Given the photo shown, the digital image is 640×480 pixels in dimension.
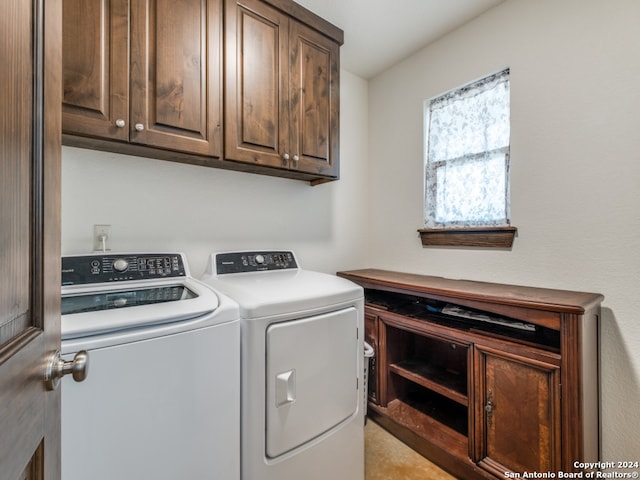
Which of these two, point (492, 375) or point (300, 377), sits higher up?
point (300, 377)

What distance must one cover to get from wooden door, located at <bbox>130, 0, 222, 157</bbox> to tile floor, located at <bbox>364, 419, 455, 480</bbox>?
6.18 ft

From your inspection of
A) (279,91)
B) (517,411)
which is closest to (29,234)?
(279,91)

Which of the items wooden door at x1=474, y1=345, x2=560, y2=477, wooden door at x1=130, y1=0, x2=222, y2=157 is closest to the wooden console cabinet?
wooden door at x1=474, y1=345, x2=560, y2=477

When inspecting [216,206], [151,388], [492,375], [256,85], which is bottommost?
[492,375]

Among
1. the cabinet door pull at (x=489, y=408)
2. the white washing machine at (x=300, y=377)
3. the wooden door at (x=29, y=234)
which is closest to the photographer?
the wooden door at (x=29, y=234)

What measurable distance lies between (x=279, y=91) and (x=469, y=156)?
129cm

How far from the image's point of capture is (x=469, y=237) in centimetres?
200

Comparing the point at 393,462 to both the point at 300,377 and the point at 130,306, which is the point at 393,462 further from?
the point at 130,306

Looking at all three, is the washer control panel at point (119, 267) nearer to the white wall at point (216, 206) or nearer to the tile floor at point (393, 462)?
the white wall at point (216, 206)

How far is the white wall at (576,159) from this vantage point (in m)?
1.44

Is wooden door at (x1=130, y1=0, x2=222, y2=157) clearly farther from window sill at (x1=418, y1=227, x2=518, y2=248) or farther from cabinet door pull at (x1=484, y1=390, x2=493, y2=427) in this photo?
cabinet door pull at (x1=484, y1=390, x2=493, y2=427)

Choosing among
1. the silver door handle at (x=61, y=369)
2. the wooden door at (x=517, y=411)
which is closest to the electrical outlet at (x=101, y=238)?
the silver door handle at (x=61, y=369)

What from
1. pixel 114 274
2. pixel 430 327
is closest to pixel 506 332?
pixel 430 327

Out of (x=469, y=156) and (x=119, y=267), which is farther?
(x=469, y=156)
